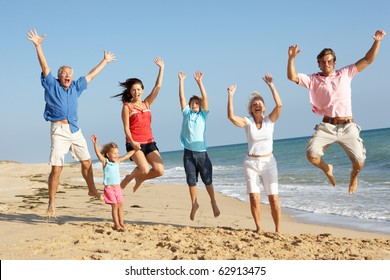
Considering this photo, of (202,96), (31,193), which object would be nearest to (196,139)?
(202,96)

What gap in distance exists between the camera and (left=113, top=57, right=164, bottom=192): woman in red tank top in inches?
314

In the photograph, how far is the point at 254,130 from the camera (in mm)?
7223

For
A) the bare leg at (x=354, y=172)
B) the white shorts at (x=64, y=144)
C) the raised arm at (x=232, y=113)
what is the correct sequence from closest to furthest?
the raised arm at (x=232, y=113) < the bare leg at (x=354, y=172) < the white shorts at (x=64, y=144)

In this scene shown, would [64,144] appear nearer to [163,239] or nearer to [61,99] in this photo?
[61,99]

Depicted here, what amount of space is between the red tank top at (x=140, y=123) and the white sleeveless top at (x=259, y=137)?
176 cm

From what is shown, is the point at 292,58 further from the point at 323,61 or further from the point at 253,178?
the point at 253,178

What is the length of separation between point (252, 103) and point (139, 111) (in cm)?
187

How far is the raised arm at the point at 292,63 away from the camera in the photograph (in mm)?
7117

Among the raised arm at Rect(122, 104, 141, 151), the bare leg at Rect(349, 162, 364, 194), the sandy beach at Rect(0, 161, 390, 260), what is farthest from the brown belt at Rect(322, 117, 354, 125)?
the raised arm at Rect(122, 104, 141, 151)

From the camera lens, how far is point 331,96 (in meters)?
7.17

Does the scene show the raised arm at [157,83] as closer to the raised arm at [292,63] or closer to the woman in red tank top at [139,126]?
the woman in red tank top at [139,126]

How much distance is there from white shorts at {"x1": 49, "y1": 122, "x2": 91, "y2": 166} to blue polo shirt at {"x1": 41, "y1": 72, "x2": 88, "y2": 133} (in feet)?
0.34

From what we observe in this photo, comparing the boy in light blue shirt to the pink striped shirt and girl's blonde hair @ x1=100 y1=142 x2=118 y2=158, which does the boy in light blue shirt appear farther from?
the pink striped shirt

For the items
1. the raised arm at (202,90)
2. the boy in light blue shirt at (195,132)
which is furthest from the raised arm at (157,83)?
the raised arm at (202,90)
